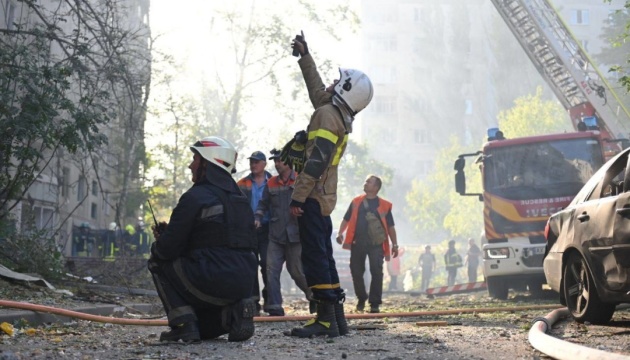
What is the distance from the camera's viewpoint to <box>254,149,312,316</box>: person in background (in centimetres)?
1125

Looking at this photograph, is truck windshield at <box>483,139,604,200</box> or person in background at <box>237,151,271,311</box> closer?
person in background at <box>237,151,271,311</box>

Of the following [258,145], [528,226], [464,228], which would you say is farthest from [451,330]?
[464,228]

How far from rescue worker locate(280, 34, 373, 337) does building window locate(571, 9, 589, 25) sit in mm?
88967

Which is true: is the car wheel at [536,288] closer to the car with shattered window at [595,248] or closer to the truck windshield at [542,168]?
the truck windshield at [542,168]

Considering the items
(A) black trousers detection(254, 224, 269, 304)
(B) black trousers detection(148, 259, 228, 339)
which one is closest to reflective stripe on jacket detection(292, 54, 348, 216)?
(B) black trousers detection(148, 259, 228, 339)

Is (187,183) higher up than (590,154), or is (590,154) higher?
(187,183)

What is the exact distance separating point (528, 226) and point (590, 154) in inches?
59.8

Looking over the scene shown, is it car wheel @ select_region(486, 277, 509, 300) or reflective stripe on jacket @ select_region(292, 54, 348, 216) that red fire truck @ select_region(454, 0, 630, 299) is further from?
reflective stripe on jacket @ select_region(292, 54, 348, 216)

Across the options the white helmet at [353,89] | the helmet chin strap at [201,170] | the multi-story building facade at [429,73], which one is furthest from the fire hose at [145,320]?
the multi-story building facade at [429,73]

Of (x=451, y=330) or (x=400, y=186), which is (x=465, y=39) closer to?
(x=400, y=186)

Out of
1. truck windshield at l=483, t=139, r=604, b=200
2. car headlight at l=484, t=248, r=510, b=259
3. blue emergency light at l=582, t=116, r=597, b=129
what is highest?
blue emergency light at l=582, t=116, r=597, b=129

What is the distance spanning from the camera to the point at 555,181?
1653 cm

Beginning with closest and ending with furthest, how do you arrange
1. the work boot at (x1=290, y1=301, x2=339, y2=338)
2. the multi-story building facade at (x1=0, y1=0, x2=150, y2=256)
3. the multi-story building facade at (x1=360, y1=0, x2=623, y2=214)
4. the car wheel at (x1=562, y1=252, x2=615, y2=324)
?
the work boot at (x1=290, y1=301, x2=339, y2=338), the car wheel at (x1=562, y1=252, x2=615, y2=324), the multi-story building facade at (x1=0, y1=0, x2=150, y2=256), the multi-story building facade at (x1=360, y1=0, x2=623, y2=214)

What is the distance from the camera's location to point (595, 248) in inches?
315
